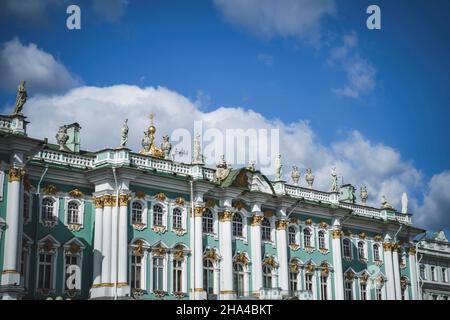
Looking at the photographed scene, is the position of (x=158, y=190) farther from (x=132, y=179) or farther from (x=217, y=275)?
(x=217, y=275)

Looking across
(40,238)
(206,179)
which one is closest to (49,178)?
(40,238)

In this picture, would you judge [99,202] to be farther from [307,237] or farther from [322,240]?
[322,240]

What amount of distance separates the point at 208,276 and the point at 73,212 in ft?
35.2

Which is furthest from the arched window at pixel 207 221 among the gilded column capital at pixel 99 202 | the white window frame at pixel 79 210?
the white window frame at pixel 79 210

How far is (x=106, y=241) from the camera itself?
48.4 metres

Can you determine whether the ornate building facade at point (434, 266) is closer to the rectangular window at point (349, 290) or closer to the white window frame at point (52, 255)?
the rectangular window at point (349, 290)

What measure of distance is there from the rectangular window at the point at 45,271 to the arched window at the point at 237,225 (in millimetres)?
14584

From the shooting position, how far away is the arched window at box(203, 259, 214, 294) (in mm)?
52972

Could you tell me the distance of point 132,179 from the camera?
1965 inches

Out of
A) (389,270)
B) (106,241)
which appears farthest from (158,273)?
(389,270)

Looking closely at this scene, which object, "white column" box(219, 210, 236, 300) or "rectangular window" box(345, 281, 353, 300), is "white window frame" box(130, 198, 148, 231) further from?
"rectangular window" box(345, 281, 353, 300)

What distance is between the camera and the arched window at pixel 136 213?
50250mm

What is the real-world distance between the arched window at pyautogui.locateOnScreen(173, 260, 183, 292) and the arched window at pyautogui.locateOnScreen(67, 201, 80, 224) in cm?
740

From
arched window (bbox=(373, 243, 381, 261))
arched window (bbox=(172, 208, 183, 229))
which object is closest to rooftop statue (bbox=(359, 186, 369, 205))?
arched window (bbox=(373, 243, 381, 261))
